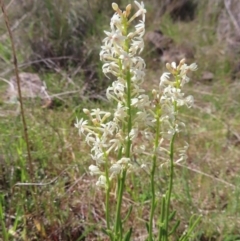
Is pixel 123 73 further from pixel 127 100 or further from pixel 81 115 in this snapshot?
pixel 81 115

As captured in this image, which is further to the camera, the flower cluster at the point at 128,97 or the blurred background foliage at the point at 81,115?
the blurred background foliage at the point at 81,115

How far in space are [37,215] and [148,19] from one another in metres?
5.05

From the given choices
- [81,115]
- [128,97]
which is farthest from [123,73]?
[81,115]

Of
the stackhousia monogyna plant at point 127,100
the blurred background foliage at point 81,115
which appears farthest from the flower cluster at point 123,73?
the blurred background foliage at point 81,115

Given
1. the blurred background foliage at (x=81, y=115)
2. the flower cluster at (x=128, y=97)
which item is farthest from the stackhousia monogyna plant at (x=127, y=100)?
the blurred background foliage at (x=81, y=115)

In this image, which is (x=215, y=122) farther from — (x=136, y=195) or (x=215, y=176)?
(x=136, y=195)

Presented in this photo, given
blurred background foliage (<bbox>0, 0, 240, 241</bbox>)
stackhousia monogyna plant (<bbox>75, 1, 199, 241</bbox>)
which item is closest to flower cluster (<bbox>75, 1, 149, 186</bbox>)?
stackhousia monogyna plant (<bbox>75, 1, 199, 241</bbox>)

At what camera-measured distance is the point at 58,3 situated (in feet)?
16.8

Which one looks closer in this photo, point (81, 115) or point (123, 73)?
point (123, 73)

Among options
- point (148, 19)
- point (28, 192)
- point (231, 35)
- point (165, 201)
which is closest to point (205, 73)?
point (231, 35)

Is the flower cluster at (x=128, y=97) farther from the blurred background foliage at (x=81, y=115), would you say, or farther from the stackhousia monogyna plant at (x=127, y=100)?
the blurred background foliage at (x=81, y=115)

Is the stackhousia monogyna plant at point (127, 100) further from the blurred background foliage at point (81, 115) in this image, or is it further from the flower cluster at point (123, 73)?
the blurred background foliage at point (81, 115)

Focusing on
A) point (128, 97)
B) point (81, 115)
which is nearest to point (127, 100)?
point (128, 97)

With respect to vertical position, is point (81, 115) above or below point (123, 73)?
below
